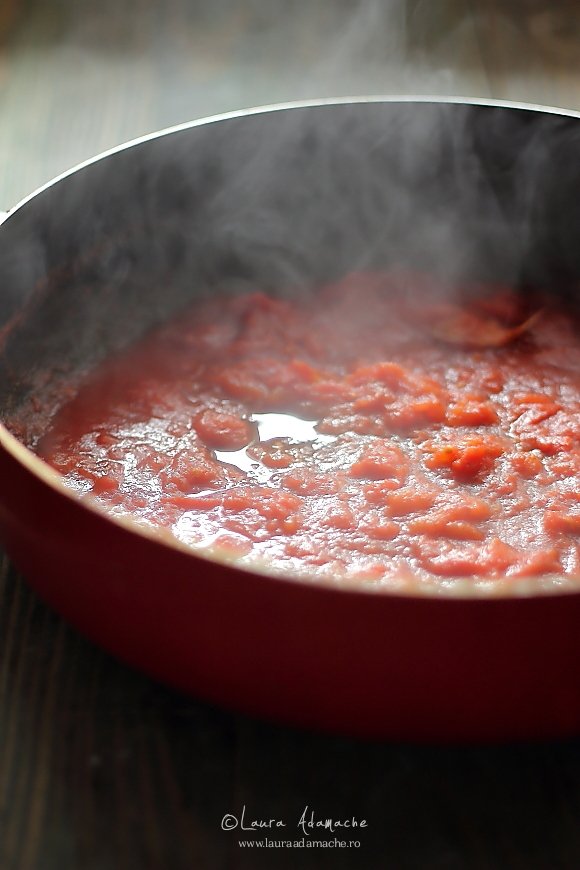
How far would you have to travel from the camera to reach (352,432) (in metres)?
1.29

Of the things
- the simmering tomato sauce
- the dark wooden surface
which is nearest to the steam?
the simmering tomato sauce

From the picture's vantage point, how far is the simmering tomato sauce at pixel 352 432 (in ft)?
3.66

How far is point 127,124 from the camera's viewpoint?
5.85 feet

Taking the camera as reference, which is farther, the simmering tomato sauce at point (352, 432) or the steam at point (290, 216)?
the steam at point (290, 216)

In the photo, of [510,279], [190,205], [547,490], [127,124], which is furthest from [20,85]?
[547,490]

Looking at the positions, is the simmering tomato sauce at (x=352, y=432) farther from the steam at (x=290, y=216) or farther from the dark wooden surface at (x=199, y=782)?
the dark wooden surface at (x=199, y=782)

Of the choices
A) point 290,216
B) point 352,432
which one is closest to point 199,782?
point 352,432

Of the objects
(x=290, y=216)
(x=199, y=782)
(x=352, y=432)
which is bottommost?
(x=199, y=782)

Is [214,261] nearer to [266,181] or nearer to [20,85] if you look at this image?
[266,181]

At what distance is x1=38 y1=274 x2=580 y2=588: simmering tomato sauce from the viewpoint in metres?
1.12

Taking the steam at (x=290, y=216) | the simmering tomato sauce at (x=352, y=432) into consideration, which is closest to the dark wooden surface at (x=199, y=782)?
the simmering tomato sauce at (x=352, y=432)

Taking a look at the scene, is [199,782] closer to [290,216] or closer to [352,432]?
[352,432]

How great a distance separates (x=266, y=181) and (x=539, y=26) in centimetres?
92

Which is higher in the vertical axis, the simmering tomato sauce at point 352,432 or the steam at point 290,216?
the steam at point 290,216
